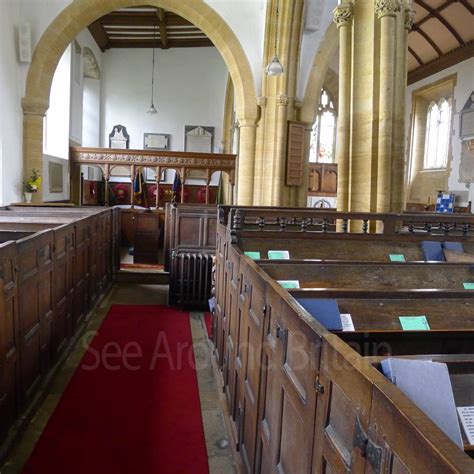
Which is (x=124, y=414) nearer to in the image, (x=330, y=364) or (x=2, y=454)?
(x=2, y=454)

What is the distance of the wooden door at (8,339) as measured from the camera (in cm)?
241

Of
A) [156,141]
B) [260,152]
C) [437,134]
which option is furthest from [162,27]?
[437,134]

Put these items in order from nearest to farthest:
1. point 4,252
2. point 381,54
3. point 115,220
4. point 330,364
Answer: point 330,364, point 4,252, point 381,54, point 115,220

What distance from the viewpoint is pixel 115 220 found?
7.00 meters

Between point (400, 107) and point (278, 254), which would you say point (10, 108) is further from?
point (400, 107)

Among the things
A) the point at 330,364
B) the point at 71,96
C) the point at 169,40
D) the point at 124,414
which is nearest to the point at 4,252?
the point at 124,414

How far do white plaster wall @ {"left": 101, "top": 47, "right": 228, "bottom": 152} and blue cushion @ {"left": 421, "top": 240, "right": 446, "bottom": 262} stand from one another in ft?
41.1

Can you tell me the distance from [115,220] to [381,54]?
177 inches

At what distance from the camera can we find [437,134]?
13.8 meters

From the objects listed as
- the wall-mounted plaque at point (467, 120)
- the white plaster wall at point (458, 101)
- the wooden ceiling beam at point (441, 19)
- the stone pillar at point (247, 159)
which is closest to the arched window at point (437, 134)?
the white plaster wall at point (458, 101)

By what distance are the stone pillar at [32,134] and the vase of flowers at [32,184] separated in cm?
8

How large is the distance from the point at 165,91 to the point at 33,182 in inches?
323

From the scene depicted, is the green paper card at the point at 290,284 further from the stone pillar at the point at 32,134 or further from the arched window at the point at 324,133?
the arched window at the point at 324,133

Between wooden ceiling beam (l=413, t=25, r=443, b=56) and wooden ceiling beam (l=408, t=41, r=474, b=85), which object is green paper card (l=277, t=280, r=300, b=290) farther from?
wooden ceiling beam (l=413, t=25, r=443, b=56)
